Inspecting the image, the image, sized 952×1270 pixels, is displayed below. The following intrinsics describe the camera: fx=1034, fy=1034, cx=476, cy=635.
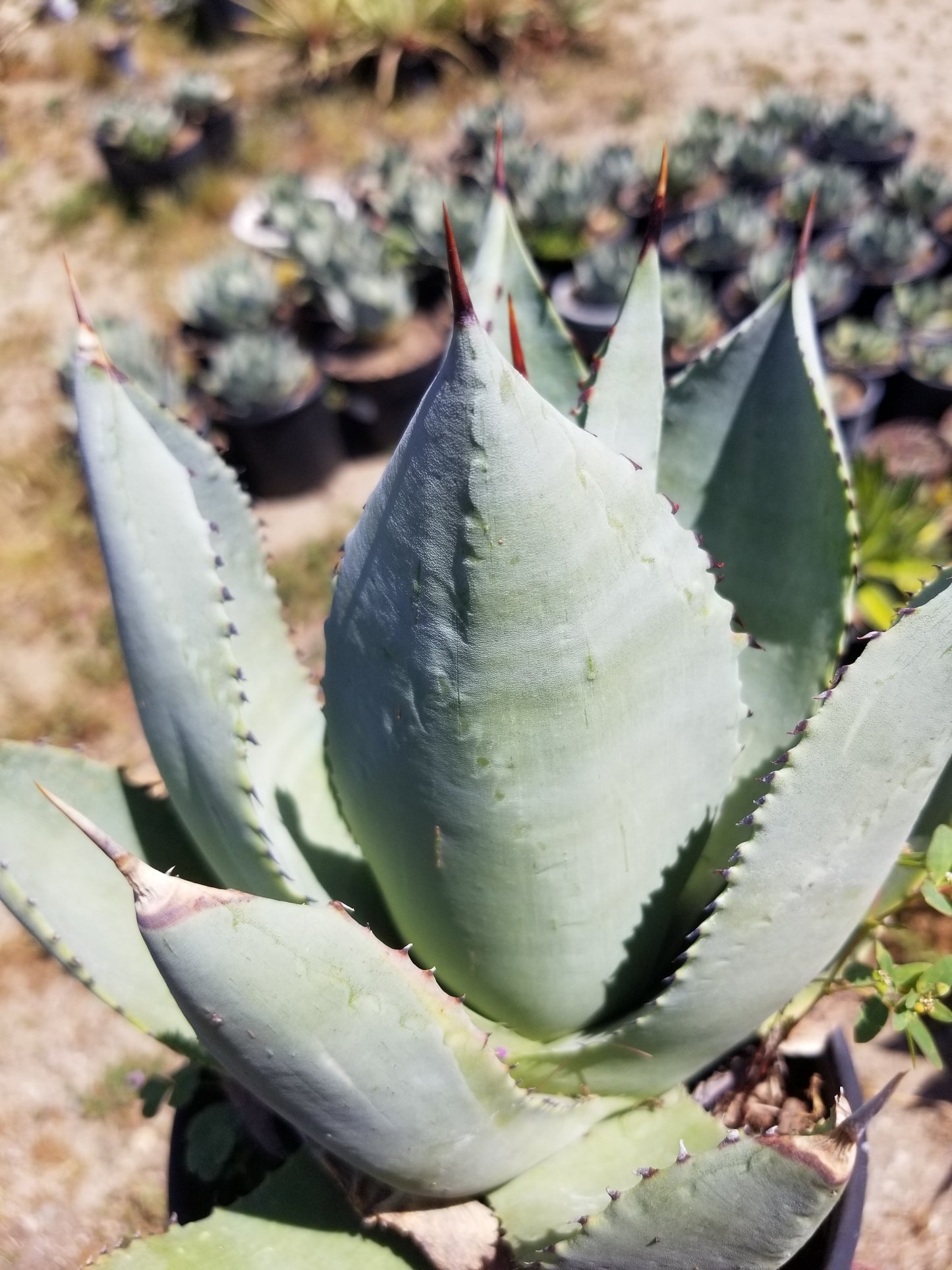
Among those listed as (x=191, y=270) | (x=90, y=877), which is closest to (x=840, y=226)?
(x=191, y=270)

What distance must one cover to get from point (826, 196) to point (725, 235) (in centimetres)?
44

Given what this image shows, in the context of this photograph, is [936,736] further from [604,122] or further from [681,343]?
[604,122]

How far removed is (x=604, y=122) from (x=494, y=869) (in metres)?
5.05

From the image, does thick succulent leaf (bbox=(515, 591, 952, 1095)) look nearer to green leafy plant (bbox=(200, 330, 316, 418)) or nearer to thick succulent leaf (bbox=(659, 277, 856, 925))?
thick succulent leaf (bbox=(659, 277, 856, 925))

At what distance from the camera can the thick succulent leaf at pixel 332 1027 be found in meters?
0.64

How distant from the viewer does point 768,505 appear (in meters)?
1.01

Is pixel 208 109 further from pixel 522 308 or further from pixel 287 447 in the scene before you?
pixel 522 308

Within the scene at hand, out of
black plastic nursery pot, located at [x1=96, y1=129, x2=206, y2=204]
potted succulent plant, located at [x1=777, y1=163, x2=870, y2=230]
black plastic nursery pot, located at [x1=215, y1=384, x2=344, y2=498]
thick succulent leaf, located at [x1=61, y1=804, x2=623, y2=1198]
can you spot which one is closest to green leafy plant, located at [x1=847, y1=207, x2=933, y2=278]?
potted succulent plant, located at [x1=777, y1=163, x2=870, y2=230]

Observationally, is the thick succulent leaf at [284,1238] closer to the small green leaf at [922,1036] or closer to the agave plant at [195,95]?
the small green leaf at [922,1036]

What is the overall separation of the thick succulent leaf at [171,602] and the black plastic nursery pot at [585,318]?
8.19 ft

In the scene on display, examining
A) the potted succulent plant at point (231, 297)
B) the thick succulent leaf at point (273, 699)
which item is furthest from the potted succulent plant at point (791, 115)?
the thick succulent leaf at point (273, 699)

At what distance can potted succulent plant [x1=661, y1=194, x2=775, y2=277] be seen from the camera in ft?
11.0

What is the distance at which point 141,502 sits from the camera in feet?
2.80

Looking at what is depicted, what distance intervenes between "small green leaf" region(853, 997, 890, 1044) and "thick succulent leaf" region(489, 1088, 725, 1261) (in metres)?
0.16
